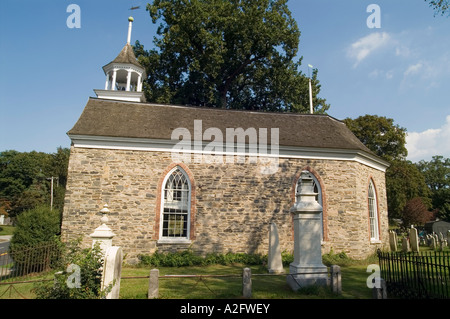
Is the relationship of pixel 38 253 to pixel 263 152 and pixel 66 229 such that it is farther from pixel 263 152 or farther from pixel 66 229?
pixel 263 152

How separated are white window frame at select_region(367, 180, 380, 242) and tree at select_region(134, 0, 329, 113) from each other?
14.7 metres

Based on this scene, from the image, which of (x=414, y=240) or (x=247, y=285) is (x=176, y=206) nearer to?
(x=247, y=285)

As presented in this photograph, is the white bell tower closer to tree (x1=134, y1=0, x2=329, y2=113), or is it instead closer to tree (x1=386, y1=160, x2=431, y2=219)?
tree (x1=134, y1=0, x2=329, y2=113)

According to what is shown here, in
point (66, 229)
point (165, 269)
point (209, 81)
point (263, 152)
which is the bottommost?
point (165, 269)

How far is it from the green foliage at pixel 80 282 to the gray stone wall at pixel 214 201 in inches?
264

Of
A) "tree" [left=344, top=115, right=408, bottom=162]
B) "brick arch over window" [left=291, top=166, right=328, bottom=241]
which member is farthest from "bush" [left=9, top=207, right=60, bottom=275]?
"tree" [left=344, top=115, right=408, bottom=162]

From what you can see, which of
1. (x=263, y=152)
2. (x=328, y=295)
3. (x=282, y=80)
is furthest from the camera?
(x=282, y=80)

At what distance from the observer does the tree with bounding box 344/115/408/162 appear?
3766 cm

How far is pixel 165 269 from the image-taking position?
1263 cm

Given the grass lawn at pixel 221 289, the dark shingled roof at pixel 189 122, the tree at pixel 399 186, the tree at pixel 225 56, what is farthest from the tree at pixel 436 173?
the grass lawn at pixel 221 289

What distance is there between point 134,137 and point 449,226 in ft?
111
